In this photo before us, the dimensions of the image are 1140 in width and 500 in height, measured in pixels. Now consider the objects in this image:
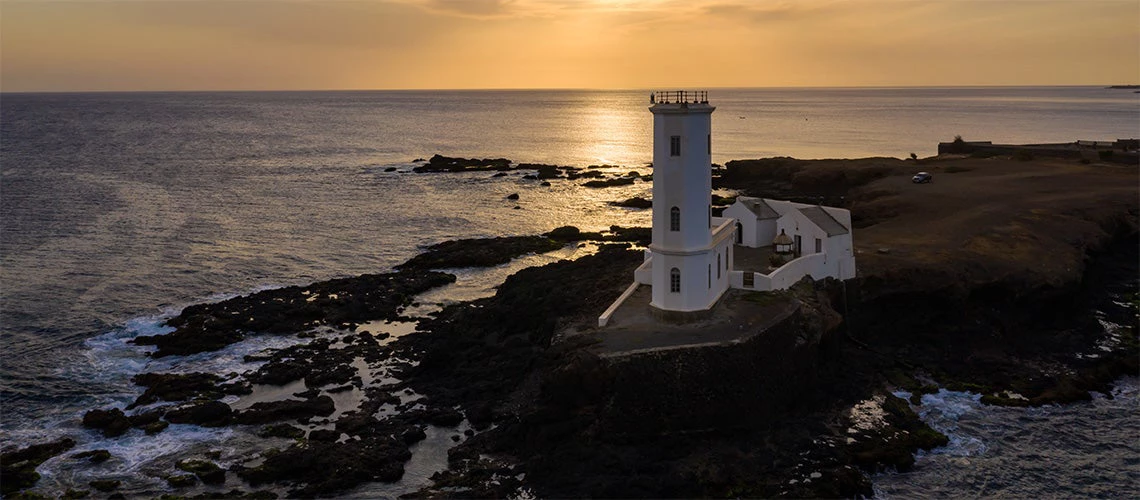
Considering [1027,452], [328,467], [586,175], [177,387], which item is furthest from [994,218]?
[586,175]

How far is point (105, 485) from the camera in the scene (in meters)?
25.5

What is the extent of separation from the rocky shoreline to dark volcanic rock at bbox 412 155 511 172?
57634 millimetres

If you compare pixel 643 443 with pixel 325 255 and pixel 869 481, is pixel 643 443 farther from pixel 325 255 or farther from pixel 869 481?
pixel 325 255

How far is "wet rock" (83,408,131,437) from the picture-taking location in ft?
95.8

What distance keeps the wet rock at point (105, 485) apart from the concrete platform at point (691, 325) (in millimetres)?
15199

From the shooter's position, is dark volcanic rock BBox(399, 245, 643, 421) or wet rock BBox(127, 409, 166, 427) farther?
dark volcanic rock BBox(399, 245, 643, 421)

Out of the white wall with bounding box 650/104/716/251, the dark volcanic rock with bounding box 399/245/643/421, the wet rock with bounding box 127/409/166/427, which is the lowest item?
the wet rock with bounding box 127/409/166/427

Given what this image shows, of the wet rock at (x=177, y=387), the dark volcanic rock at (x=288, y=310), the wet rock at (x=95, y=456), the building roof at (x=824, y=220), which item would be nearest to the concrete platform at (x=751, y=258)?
the building roof at (x=824, y=220)

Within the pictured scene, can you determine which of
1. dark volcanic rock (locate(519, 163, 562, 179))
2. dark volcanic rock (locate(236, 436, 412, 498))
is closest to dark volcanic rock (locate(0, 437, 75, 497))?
dark volcanic rock (locate(236, 436, 412, 498))

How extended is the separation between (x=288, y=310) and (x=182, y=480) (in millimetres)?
16892

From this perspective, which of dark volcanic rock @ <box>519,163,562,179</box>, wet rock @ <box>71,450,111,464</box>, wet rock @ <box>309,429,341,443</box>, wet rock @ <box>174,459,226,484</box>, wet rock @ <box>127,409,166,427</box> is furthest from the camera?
dark volcanic rock @ <box>519,163,562,179</box>

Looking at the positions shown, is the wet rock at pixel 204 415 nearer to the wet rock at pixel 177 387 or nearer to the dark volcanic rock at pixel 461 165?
the wet rock at pixel 177 387

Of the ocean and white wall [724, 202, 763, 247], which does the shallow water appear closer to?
the ocean

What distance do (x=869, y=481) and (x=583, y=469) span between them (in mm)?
8541
